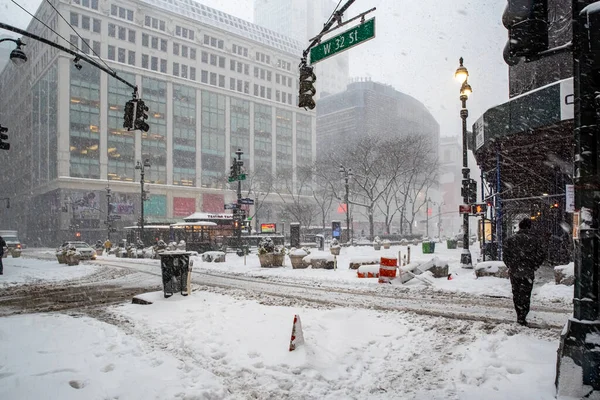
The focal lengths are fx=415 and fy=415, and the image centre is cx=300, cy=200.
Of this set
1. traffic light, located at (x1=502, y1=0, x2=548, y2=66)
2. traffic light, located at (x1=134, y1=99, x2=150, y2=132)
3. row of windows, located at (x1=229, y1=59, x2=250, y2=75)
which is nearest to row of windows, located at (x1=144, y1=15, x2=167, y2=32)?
row of windows, located at (x1=229, y1=59, x2=250, y2=75)

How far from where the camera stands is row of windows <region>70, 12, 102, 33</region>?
62.7m

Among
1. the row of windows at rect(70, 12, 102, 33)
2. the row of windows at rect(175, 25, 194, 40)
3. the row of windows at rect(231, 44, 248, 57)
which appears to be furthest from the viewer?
the row of windows at rect(231, 44, 248, 57)

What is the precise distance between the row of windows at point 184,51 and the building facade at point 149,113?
215mm

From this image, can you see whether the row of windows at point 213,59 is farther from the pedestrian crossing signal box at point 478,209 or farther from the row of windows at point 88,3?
the pedestrian crossing signal box at point 478,209

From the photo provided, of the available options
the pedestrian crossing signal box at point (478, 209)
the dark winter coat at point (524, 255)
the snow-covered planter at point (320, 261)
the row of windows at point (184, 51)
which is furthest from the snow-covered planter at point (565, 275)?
the row of windows at point (184, 51)

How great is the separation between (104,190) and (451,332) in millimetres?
64946

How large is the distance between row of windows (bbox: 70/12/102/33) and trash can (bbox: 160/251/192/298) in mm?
66479

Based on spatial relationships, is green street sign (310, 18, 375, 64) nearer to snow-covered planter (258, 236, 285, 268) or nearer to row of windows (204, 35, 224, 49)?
snow-covered planter (258, 236, 285, 268)

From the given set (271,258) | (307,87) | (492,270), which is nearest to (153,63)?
(271,258)

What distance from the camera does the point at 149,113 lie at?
234 ft

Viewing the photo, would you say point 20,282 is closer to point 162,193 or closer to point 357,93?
point 162,193

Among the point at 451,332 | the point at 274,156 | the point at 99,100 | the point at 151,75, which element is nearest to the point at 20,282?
the point at 451,332

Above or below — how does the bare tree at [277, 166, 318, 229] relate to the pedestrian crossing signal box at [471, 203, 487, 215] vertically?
above

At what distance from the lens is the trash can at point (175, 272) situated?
1029 centimetres
